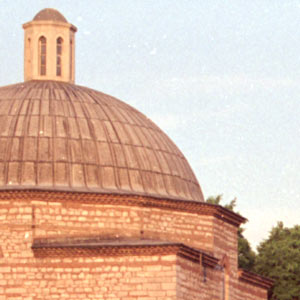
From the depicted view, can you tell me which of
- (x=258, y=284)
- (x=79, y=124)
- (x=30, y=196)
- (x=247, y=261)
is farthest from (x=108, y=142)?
(x=247, y=261)

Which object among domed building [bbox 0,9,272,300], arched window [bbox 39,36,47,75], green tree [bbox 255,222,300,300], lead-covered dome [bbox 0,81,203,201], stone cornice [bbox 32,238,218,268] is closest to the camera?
stone cornice [bbox 32,238,218,268]

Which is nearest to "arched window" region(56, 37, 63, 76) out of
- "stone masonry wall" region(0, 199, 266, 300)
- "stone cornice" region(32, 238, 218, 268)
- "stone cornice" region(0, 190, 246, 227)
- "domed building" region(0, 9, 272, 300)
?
"domed building" region(0, 9, 272, 300)

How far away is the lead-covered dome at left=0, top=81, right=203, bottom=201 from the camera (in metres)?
35.9

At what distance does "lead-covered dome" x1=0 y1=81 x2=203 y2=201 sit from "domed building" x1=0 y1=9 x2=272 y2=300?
4 centimetres

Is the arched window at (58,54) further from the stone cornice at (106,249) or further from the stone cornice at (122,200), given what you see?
the stone cornice at (106,249)

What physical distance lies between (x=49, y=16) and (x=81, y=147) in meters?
5.27

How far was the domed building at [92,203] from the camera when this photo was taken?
34.2m

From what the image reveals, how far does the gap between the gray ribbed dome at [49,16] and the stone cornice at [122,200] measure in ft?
22.6

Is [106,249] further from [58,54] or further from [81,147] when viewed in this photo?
[58,54]

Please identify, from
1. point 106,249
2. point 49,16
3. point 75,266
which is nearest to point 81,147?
point 106,249

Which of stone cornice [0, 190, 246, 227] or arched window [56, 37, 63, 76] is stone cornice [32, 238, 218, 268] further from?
arched window [56, 37, 63, 76]

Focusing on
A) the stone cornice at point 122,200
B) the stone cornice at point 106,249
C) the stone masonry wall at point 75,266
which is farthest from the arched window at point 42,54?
the stone cornice at point 106,249

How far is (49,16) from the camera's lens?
1585 inches

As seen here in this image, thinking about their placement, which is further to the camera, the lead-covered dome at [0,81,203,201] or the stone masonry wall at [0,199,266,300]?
the lead-covered dome at [0,81,203,201]
